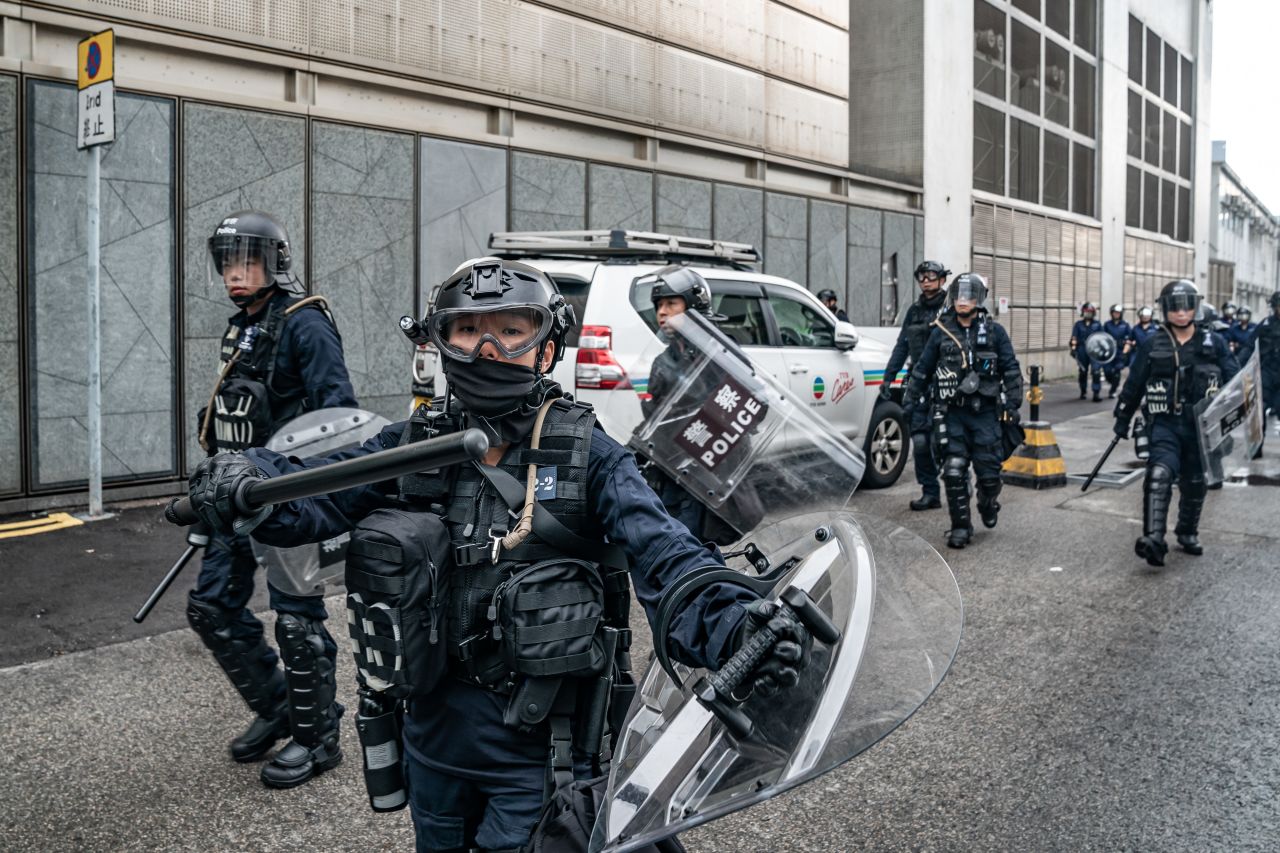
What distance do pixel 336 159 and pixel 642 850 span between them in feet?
31.5

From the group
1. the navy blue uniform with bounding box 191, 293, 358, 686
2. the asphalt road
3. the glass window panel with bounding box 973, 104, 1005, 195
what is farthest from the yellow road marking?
the glass window panel with bounding box 973, 104, 1005, 195

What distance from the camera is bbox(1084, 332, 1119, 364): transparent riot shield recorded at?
22.1 metres

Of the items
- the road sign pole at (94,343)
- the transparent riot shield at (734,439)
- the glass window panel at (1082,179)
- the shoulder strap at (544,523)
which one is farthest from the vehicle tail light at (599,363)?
the glass window panel at (1082,179)

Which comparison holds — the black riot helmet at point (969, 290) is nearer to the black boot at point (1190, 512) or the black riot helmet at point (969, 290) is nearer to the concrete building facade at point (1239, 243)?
the black boot at point (1190, 512)

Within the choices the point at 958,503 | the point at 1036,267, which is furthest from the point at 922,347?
the point at 1036,267

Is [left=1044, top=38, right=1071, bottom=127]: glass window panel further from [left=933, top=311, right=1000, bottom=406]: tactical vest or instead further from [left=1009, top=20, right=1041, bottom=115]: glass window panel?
[left=933, top=311, right=1000, bottom=406]: tactical vest

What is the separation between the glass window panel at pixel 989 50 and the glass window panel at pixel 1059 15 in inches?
126

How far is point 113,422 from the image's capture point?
9.36 meters

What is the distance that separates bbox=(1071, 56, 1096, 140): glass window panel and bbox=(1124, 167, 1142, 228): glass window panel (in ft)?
12.7

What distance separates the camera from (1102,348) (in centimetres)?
2211

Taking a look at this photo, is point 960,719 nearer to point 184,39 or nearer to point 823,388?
point 823,388

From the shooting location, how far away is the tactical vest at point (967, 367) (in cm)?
862

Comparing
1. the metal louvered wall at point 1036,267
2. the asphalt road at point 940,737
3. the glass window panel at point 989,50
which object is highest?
the glass window panel at point 989,50

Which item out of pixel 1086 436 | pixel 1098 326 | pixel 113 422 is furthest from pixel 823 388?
pixel 1098 326
